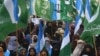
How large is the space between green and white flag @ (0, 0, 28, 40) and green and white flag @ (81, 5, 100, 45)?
64.3 inches

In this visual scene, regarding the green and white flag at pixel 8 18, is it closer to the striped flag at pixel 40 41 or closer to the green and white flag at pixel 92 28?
the striped flag at pixel 40 41

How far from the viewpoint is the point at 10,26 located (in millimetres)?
15789

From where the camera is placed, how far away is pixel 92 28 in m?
15.5

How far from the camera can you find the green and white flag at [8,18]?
15.7 meters

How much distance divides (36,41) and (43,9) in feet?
3.66

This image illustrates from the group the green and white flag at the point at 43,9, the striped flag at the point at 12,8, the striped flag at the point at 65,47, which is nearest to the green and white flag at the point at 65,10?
the green and white flag at the point at 43,9

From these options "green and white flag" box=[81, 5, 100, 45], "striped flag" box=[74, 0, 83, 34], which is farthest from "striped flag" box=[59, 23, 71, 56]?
"striped flag" box=[74, 0, 83, 34]

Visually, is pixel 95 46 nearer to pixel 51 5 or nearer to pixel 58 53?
pixel 58 53

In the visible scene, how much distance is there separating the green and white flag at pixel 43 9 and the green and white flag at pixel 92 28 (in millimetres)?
2716

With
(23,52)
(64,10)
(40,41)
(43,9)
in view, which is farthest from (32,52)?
(43,9)

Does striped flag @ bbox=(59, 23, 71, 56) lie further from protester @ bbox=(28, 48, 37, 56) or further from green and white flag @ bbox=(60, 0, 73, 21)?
green and white flag @ bbox=(60, 0, 73, 21)

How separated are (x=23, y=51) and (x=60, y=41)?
4.49 feet

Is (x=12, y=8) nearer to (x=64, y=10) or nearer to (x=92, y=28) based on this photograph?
(x=92, y=28)

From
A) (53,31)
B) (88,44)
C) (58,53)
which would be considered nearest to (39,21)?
(53,31)
